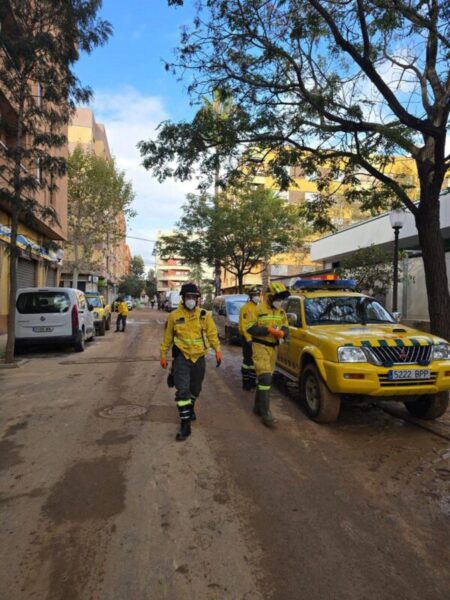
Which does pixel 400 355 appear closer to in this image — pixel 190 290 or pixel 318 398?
pixel 318 398

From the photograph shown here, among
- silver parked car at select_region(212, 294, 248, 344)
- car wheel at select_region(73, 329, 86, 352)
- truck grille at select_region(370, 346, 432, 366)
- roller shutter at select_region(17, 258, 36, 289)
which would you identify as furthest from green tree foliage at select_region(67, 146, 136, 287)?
truck grille at select_region(370, 346, 432, 366)

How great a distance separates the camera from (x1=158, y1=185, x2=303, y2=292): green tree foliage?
29.1 metres

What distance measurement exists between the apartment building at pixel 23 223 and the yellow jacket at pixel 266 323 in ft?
23.6

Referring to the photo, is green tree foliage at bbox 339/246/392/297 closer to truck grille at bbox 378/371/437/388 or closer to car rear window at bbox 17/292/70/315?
car rear window at bbox 17/292/70/315

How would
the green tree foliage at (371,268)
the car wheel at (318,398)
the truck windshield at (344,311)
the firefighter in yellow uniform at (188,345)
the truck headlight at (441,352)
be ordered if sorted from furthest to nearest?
the green tree foliage at (371,268)
the truck windshield at (344,311)
the car wheel at (318,398)
the truck headlight at (441,352)
the firefighter in yellow uniform at (188,345)

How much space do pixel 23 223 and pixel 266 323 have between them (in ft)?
54.2

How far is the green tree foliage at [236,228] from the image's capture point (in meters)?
29.1

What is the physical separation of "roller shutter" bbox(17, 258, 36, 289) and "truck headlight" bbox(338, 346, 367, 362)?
18114 mm

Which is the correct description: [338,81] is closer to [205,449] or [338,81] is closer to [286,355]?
[286,355]

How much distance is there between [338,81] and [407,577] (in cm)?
1027

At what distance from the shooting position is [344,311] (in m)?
7.33

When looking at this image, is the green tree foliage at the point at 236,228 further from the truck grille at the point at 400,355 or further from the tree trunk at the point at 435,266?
the truck grille at the point at 400,355

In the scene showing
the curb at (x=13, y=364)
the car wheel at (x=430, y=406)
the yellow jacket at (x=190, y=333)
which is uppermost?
the yellow jacket at (x=190, y=333)

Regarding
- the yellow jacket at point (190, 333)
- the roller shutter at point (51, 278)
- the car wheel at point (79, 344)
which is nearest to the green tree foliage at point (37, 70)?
the car wheel at point (79, 344)
